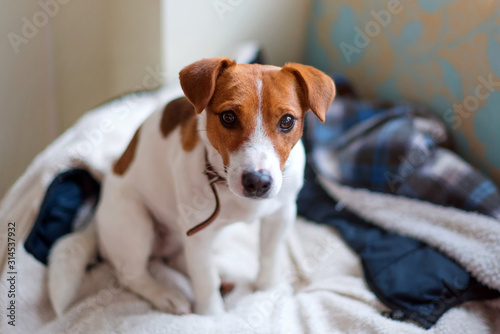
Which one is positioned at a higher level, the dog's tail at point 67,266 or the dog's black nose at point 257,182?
the dog's black nose at point 257,182

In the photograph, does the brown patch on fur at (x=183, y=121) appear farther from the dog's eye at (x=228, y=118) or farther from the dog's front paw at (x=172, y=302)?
the dog's front paw at (x=172, y=302)

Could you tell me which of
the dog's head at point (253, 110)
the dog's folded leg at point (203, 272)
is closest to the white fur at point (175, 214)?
the dog's folded leg at point (203, 272)

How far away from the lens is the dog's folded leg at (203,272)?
1.32 metres

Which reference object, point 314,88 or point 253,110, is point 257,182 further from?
point 314,88


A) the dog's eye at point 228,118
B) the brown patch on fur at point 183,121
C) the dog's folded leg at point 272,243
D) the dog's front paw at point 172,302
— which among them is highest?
the dog's eye at point 228,118

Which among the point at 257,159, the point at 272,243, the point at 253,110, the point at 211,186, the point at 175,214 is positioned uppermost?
the point at 253,110

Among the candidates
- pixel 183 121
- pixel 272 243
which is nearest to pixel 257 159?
pixel 183 121

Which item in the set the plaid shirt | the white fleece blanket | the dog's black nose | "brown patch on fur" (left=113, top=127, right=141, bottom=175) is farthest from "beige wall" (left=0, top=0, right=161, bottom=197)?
the dog's black nose

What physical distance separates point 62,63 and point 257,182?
5.41 feet

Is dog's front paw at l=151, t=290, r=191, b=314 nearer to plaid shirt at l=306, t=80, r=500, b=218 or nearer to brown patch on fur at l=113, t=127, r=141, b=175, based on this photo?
brown patch on fur at l=113, t=127, r=141, b=175

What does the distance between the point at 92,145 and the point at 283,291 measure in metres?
0.99

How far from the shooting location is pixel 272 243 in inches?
58.4

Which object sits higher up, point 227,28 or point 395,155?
point 227,28

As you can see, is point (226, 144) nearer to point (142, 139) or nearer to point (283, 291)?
point (142, 139)
